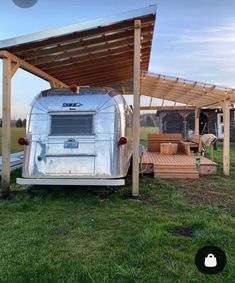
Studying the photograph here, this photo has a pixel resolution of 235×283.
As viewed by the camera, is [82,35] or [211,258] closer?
[211,258]

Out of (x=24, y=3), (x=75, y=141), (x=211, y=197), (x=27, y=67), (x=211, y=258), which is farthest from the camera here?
(x=27, y=67)

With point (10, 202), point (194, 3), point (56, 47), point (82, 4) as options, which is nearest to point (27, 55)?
point (56, 47)

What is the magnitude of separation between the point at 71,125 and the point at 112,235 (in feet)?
8.67

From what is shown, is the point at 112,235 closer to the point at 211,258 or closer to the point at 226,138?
the point at 211,258

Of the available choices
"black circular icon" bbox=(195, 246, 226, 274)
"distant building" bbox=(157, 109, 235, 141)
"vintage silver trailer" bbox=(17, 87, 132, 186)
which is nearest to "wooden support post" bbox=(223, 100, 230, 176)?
"vintage silver trailer" bbox=(17, 87, 132, 186)

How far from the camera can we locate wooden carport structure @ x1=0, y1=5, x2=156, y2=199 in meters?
6.15

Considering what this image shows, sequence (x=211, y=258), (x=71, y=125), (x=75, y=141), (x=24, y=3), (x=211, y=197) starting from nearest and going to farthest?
(x=211, y=258) → (x=24, y=3) → (x=75, y=141) → (x=71, y=125) → (x=211, y=197)

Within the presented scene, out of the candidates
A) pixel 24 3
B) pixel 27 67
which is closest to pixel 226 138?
pixel 27 67

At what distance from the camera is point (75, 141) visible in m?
6.14

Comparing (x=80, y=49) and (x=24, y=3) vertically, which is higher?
(x=80, y=49)

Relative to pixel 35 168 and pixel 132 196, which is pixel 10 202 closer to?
pixel 35 168

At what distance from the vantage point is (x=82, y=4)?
104 inches

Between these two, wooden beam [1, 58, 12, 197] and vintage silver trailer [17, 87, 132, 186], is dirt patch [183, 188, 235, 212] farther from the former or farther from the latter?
wooden beam [1, 58, 12, 197]

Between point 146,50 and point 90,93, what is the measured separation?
11.8 ft
